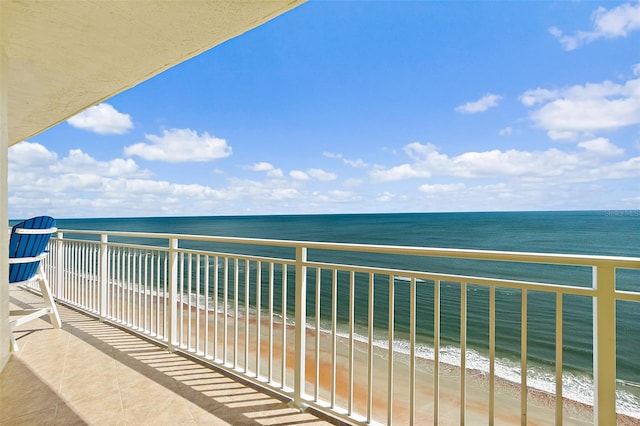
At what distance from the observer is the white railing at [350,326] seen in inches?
51.9

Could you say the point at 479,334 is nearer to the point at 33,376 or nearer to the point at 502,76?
the point at 33,376

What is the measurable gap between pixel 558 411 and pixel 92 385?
266 centimetres

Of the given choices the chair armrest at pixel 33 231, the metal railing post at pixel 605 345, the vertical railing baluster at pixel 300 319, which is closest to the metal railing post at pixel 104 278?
the chair armrest at pixel 33 231

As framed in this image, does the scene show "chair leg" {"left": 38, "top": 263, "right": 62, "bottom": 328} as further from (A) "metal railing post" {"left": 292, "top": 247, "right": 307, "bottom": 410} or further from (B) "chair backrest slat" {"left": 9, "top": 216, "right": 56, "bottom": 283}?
(A) "metal railing post" {"left": 292, "top": 247, "right": 307, "bottom": 410}

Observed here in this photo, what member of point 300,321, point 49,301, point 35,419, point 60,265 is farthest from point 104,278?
point 300,321

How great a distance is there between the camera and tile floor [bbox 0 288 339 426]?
1.93m

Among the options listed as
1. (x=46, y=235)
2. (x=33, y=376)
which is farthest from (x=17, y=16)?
(x=33, y=376)

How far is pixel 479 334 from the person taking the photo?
7145 millimetres

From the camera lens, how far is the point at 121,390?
2.23 metres

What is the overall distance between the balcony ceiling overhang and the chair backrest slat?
1.14 m

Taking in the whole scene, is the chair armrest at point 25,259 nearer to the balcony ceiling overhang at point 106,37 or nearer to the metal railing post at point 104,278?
the metal railing post at point 104,278

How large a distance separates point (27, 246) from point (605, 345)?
4038 millimetres

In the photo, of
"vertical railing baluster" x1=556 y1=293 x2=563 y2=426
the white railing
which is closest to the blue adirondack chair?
the white railing

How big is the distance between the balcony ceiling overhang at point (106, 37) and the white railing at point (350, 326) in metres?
1.30
